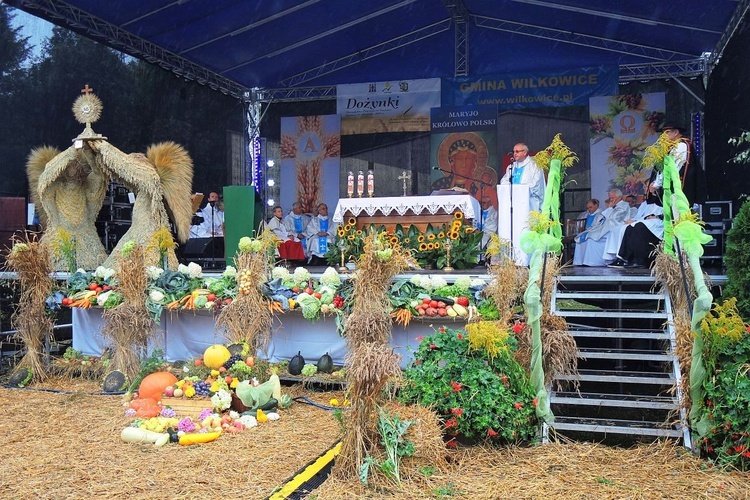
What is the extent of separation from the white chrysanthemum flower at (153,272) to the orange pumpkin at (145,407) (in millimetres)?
1721

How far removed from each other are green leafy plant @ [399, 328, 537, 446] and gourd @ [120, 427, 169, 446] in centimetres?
193

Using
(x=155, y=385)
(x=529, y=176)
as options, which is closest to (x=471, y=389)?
(x=155, y=385)

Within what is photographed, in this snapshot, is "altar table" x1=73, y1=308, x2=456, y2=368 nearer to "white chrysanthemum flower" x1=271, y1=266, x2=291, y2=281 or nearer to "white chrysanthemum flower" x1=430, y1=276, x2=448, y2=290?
"white chrysanthemum flower" x1=430, y1=276, x2=448, y2=290

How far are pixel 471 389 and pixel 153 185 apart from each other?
556 cm

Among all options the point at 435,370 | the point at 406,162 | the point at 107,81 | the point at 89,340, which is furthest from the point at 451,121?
the point at 435,370

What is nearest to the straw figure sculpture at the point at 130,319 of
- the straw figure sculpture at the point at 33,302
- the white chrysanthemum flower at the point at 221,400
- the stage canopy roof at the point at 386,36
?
the straw figure sculpture at the point at 33,302

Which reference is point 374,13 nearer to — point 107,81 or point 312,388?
point 107,81

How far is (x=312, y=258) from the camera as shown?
52.9 feet

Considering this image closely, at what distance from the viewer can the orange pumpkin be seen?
580 centimetres

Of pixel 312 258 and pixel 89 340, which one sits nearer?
pixel 89 340

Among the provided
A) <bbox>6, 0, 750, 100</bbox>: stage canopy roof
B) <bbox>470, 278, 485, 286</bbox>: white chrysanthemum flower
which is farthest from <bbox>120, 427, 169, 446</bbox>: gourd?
<bbox>6, 0, 750, 100</bbox>: stage canopy roof

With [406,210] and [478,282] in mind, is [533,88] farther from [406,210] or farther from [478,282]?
[478,282]

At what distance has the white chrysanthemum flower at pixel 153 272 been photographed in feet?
24.6

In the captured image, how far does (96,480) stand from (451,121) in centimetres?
1302
